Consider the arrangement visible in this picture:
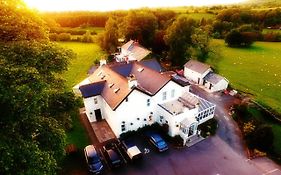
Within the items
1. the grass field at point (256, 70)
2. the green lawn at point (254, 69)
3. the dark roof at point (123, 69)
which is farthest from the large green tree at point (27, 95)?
the green lawn at point (254, 69)

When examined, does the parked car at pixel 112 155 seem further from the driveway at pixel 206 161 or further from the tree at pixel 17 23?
the tree at pixel 17 23

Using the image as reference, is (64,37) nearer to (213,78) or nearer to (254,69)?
(213,78)

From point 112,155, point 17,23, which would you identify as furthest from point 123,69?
point 17,23

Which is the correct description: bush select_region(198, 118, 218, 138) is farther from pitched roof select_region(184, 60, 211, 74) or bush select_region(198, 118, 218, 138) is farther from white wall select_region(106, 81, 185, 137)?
pitched roof select_region(184, 60, 211, 74)

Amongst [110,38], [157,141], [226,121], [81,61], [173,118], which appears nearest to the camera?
[157,141]

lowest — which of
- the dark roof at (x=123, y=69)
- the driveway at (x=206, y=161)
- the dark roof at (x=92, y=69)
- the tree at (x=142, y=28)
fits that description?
the driveway at (x=206, y=161)

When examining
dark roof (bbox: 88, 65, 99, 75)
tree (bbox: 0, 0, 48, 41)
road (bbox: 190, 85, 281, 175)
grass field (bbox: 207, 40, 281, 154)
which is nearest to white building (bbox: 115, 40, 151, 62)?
dark roof (bbox: 88, 65, 99, 75)

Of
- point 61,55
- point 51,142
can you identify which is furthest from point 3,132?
point 61,55
